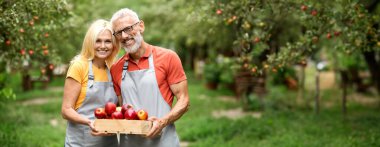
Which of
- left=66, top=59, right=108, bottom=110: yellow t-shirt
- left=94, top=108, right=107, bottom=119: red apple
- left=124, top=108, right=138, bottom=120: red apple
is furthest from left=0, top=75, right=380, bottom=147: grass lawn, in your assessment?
left=124, top=108, right=138, bottom=120: red apple

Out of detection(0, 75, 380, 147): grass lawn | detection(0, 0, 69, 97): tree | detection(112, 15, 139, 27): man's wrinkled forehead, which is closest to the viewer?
detection(112, 15, 139, 27): man's wrinkled forehead

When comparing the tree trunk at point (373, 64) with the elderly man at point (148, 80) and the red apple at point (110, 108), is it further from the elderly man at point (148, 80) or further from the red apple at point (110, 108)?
the red apple at point (110, 108)

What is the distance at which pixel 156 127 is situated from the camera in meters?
4.04

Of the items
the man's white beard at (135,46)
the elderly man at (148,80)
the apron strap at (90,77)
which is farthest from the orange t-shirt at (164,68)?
the apron strap at (90,77)

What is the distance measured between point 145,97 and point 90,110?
0.53 metres

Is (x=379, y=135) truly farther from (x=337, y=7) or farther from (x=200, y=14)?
(x=200, y=14)

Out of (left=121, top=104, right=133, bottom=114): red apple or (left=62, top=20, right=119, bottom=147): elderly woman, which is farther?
(left=62, top=20, right=119, bottom=147): elderly woman

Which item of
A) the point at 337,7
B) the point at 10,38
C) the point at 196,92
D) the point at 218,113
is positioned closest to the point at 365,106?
the point at 218,113

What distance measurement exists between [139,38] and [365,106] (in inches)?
477

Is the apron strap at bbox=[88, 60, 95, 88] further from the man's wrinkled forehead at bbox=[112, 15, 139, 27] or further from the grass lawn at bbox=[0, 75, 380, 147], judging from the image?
the grass lawn at bbox=[0, 75, 380, 147]

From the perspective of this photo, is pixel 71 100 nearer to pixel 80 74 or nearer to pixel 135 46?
pixel 80 74

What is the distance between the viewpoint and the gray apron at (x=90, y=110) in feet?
14.4

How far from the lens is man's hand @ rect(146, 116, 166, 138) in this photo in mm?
3981

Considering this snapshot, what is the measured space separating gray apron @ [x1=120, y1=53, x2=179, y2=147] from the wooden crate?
356 millimetres
